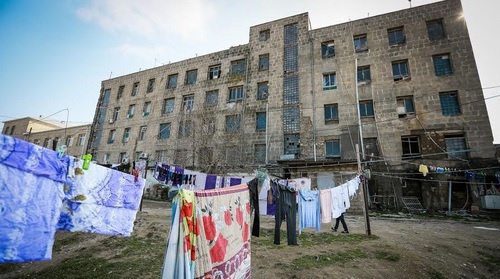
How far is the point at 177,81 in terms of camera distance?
27094 mm

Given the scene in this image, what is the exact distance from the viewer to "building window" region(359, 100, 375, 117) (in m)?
18.7

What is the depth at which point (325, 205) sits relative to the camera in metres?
9.41

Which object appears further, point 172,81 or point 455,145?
point 172,81

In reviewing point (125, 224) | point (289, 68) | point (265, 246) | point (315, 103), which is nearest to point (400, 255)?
point (265, 246)

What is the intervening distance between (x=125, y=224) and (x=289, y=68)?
20.5 metres

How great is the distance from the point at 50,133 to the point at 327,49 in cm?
4103

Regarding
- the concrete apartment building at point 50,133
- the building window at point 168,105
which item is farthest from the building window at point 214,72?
the concrete apartment building at point 50,133

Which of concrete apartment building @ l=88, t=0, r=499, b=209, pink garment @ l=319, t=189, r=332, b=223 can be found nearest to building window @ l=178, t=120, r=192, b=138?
concrete apartment building @ l=88, t=0, r=499, b=209

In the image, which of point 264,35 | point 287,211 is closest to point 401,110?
point 264,35

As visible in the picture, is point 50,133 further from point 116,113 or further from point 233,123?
point 233,123

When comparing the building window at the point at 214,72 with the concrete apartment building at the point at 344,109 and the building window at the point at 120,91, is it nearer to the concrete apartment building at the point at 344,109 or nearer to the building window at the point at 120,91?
the concrete apartment building at the point at 344,109

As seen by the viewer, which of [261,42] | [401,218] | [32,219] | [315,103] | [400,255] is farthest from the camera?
[261,42]

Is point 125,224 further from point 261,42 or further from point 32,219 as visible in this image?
point 261,42

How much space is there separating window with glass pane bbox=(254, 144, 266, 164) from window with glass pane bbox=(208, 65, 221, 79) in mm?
9972
